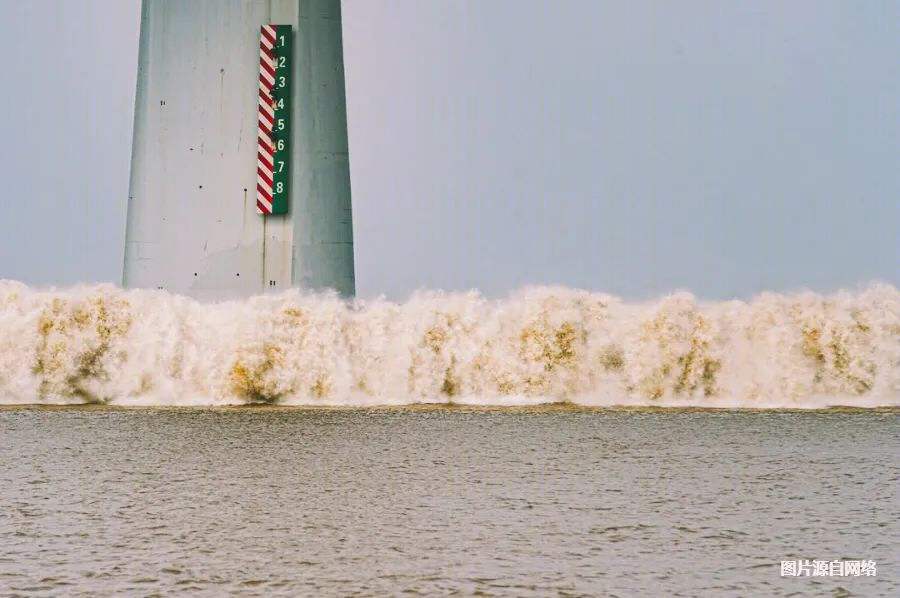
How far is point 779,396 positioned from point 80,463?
9.78 meters

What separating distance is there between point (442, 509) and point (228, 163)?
29.6 feet

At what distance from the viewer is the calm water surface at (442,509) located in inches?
165

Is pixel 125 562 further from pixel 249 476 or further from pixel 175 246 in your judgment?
pixel 175 246

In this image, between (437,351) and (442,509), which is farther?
(437,351)

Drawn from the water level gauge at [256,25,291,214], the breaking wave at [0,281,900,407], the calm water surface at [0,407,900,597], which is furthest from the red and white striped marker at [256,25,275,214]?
the calm water surface at [0,407,900,597]

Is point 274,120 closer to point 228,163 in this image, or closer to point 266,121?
point 266,121

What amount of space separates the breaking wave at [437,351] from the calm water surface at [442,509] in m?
3.54

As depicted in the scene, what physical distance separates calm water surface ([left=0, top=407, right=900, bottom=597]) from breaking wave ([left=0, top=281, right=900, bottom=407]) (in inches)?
139

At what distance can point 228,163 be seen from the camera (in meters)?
14.0

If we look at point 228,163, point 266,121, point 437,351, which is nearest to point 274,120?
point 266,121

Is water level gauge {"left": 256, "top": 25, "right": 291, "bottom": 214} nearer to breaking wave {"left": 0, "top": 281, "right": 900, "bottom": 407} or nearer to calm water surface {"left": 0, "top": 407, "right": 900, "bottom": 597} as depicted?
breaking wave {"left": 0, "top": 281, "right": 900, "bottom": 407}

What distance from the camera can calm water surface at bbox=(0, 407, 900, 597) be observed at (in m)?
4.18

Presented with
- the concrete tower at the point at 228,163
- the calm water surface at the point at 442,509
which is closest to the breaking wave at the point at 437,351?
the concrete tower at the point at 228,163

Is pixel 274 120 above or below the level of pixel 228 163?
above
